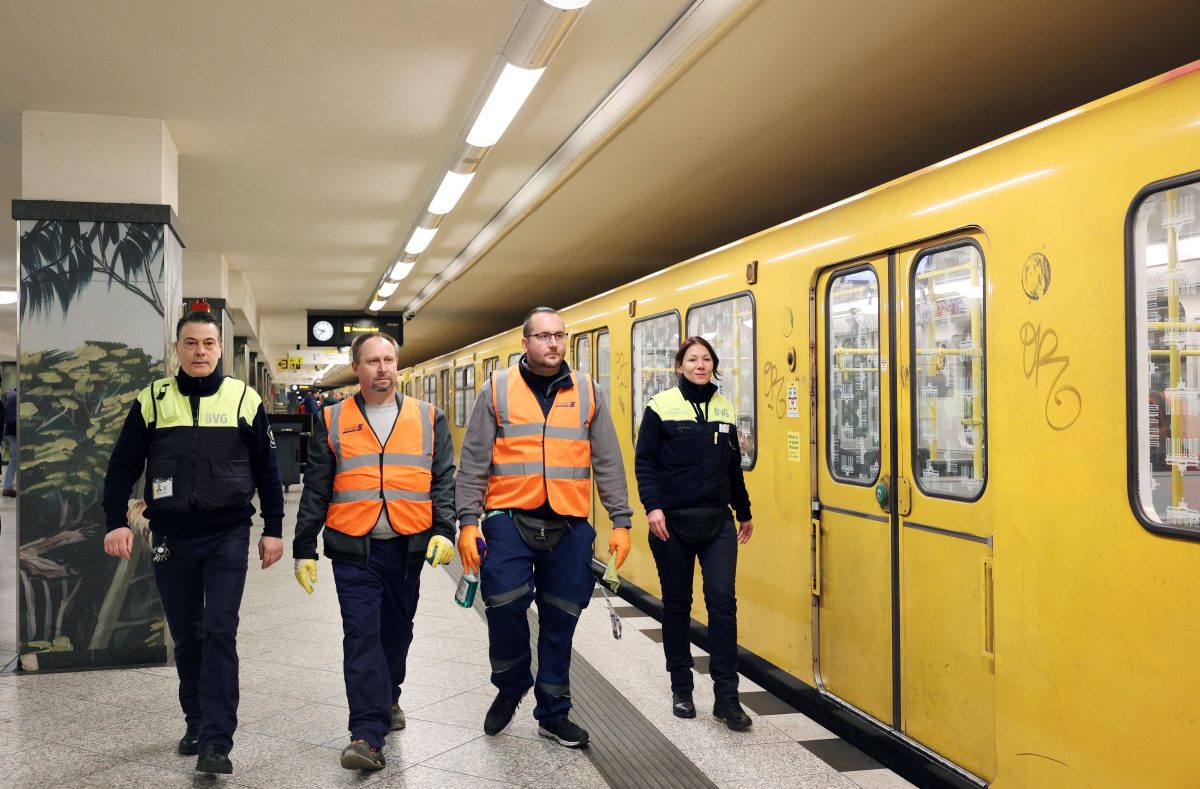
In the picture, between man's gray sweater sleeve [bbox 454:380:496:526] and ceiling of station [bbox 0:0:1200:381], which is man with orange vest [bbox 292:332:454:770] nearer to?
man's gray sweater sleeve [bbox 454:380:496:526]

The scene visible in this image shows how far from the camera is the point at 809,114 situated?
18.0 feet

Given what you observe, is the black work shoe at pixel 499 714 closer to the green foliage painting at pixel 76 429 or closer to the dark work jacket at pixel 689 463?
the dark work jacket at pixel 689 463

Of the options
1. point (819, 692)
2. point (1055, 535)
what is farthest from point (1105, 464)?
point (819, 692)

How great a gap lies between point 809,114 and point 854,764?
3.55 m

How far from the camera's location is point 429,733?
13.2 feet

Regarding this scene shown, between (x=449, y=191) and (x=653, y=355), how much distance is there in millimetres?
2005

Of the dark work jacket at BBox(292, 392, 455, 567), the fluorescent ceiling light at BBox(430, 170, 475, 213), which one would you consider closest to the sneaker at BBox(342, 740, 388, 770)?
the dark work jacket at BBox(292, 392, 455, 567)

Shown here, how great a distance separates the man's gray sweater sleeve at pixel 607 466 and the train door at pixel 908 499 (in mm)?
956

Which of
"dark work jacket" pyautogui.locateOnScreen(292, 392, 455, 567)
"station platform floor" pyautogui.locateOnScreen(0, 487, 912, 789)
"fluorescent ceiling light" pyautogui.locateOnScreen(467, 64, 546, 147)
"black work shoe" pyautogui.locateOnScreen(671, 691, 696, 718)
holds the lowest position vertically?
"station platform floor" pyautogui.locateOnScreen(0, 487, 912, 789)

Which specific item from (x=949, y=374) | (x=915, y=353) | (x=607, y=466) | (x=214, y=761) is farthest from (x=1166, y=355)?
(x=214, y=761)

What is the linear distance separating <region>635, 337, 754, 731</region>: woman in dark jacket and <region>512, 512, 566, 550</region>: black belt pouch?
0.50 m

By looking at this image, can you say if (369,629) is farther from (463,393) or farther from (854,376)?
(463,393)

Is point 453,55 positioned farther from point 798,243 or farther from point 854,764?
point 854,764

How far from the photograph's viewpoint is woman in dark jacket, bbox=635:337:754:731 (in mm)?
4152
